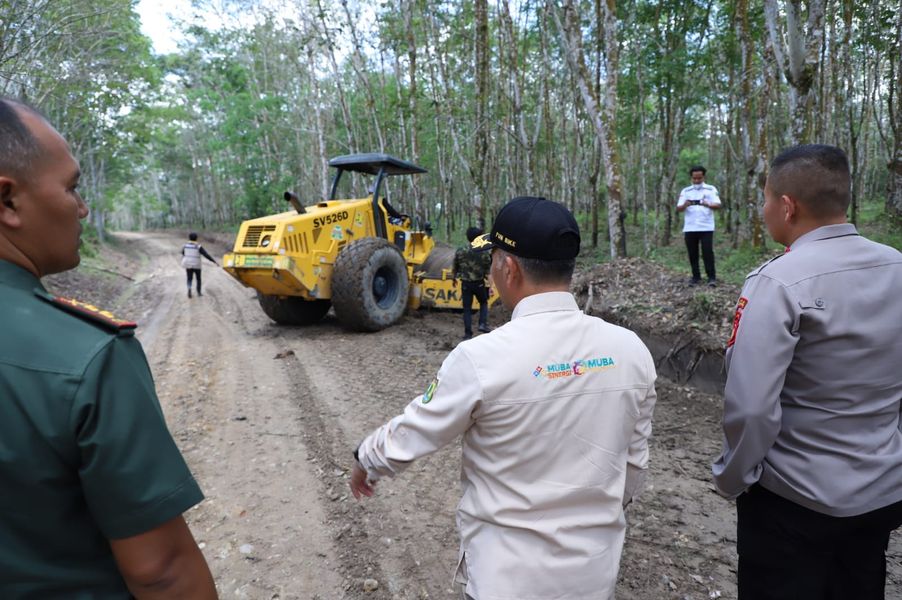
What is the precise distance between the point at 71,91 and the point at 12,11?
275 inches

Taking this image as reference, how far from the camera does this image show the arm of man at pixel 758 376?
→ 157 cm

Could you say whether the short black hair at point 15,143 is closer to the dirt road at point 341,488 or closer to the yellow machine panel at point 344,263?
the dirt road at point 341,488

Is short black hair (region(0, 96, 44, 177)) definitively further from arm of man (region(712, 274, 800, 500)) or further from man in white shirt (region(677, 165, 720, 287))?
man in white shirt (region(677, 165, 720, 287))

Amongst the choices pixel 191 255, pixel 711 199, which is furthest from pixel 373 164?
pixel 191 255

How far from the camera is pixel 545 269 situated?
1.47m

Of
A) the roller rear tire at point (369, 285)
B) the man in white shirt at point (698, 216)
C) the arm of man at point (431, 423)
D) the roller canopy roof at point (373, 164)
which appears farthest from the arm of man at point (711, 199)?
the arm of man at point (431, 423)

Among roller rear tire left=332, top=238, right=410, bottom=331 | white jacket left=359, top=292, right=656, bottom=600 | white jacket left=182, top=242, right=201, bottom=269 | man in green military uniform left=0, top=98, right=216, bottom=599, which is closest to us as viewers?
man in green military uniform left=0, top=98, right=216, bottom=599

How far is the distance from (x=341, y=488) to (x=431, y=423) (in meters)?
2.48

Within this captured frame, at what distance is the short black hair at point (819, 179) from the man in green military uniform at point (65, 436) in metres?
1.97

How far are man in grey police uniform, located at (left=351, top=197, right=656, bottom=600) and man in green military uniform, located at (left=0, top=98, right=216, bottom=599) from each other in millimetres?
599

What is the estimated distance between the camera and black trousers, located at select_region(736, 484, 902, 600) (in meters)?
1.60

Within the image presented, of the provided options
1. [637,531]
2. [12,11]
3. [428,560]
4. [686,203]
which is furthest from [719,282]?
[12,11]

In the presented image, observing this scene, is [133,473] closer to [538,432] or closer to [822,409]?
[538,432]

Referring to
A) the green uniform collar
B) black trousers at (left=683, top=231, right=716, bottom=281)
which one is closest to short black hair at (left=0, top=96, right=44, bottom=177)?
the green uniform collar
